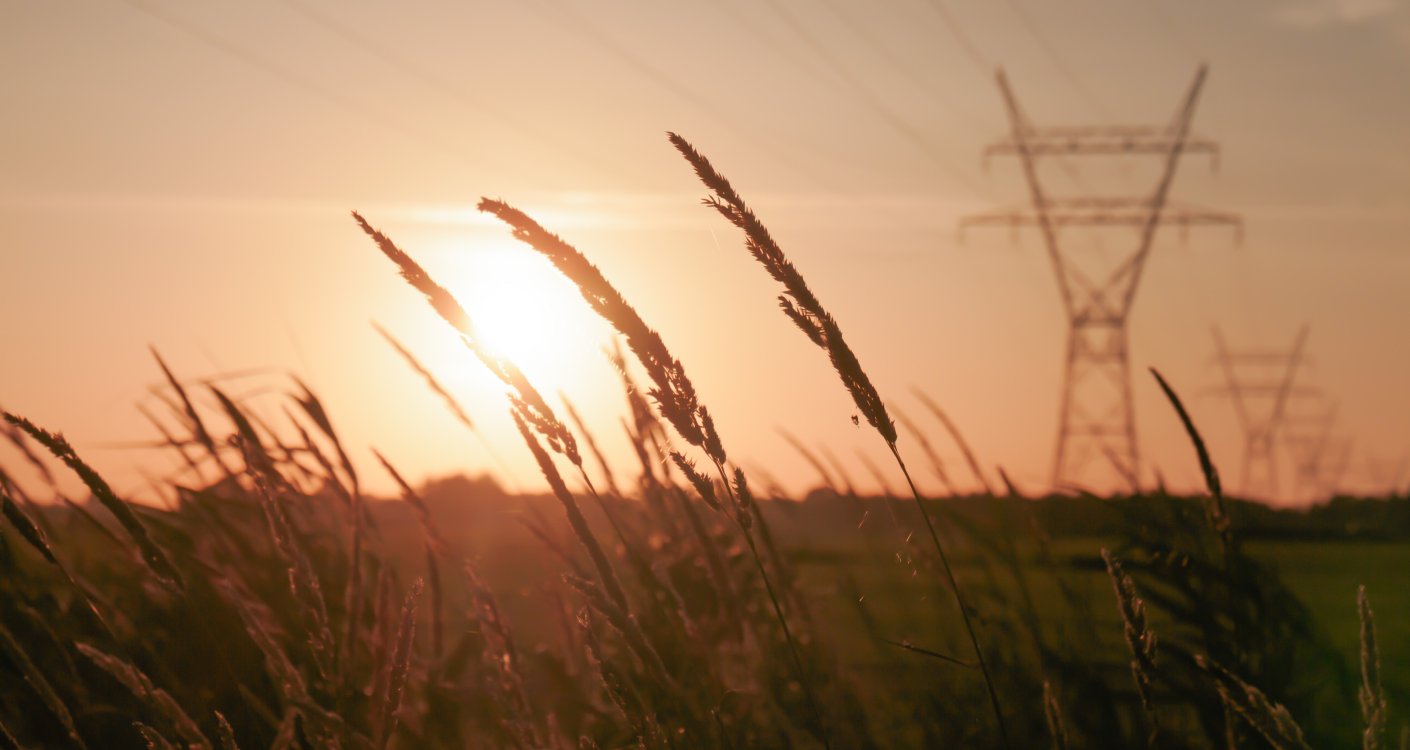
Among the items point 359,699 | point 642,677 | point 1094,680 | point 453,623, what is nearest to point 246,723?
point 359,699

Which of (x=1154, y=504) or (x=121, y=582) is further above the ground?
(x=121, y=582)

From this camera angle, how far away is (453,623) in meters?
5.35

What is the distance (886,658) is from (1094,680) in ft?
2.38

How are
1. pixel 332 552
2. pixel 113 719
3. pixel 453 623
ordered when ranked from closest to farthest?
pixel 113 719 < pixel 332 552 < pixel 453 623

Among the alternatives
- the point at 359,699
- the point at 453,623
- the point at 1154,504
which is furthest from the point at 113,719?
the point at 453,623

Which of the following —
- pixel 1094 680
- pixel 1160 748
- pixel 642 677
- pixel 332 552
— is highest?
pixel 332 552

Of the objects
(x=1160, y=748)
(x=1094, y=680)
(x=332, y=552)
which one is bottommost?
(x=1160, y=748)

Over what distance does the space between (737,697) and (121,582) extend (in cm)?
173

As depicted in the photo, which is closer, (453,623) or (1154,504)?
(1154,504)

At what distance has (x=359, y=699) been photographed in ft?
6.64

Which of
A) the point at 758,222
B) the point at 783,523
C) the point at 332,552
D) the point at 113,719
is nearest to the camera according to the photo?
the point at 758,222

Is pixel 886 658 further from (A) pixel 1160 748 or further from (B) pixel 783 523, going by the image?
(B) pixel 783 523

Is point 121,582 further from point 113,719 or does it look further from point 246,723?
point 246,723

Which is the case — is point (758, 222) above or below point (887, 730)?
above
